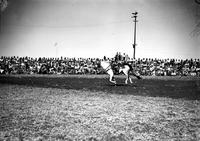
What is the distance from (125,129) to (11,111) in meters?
4.25

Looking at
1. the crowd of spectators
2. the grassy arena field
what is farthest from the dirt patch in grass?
the crowd of spectators

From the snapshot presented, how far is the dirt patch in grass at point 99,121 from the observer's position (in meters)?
5.55

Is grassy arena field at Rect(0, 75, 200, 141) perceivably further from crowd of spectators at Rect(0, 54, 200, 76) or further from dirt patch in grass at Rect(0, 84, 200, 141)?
crowd of spectators at Rect(0, 54, 200, 76)

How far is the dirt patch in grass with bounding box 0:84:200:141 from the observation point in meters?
5.55

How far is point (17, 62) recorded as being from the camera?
111 feet

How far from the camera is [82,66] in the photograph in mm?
35562

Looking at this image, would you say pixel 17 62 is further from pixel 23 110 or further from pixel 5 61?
pixel 23 110

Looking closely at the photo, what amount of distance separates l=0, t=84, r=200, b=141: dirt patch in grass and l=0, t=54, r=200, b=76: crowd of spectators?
23691 mm

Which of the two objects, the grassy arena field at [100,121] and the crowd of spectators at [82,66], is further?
the crowd of spectators at [82,66]

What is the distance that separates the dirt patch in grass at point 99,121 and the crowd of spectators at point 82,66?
23.7 metres

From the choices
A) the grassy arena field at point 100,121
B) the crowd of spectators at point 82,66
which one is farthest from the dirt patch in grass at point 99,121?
the crowd of spectators at point 82,66

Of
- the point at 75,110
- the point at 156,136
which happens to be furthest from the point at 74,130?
the point at 75,110

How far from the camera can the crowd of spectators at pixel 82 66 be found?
1312 inches

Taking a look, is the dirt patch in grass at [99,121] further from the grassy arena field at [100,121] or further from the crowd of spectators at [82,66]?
the crowd of spectators at [82,66]
